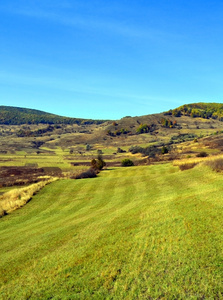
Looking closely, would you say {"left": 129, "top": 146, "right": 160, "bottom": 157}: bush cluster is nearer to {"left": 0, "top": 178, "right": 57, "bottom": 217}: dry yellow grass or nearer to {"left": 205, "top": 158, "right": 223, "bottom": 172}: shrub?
{"left": 205, "top": 158, "right": 223, "bottom": 172}: shrub

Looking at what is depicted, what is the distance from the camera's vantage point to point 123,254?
1118 cm

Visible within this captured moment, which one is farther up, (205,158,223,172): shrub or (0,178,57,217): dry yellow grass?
(205,158,223,172): shrub

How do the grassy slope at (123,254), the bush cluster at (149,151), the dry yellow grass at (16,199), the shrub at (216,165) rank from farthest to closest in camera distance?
1. the bush cluster at (149,151)
2. the shrub at (216,165)
3. the dry yellow grass at (16,199)
4. the grassy slope at (123,254)

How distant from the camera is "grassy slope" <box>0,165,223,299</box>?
8.64 m

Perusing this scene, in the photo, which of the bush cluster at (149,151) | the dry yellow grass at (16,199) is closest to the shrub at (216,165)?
the dry yellow grass at (16,199)

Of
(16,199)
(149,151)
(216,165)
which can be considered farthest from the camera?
(149,151)

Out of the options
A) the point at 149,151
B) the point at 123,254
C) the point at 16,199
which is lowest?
the point at 16,199

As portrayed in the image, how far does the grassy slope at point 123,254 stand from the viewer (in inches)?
340

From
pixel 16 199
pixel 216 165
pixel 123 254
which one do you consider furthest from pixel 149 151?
pixel 123 254

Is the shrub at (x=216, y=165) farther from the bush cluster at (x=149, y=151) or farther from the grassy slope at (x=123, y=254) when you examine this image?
the bush cluster at (x=149, y=151)

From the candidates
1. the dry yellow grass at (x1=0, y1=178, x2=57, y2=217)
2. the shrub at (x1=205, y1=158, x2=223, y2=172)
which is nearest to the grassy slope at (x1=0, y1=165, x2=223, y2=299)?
the dry yellow grass at (x1=0, y1=178, x2=57, y2=217)

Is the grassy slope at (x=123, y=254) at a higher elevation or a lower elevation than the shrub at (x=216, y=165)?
lower

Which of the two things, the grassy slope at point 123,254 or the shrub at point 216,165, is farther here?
the shrub at point 216,165

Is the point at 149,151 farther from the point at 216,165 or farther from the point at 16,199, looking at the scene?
the point at 16,199
